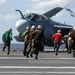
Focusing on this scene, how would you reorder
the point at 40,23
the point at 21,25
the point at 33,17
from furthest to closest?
the point at 33,17 < the point at 40,23 < the point at 21,25

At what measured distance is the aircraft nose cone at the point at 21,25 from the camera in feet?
106

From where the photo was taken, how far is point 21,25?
32438mm

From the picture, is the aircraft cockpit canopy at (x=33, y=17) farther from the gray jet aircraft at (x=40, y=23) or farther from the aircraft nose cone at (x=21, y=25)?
the aircraft nose cone at (x=21, y=25)

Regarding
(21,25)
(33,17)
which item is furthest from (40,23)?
(21,25)

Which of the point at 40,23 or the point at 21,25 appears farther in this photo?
the point at 40,23

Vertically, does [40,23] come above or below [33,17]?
below

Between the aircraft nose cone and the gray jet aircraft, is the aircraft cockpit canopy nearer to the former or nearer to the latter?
the gray jet aircraft

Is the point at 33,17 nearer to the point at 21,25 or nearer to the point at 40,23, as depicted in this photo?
the point at 40,23

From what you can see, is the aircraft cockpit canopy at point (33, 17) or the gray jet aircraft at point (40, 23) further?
the aircraft cockpit canopy at point (33, 17)

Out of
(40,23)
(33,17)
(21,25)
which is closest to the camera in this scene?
(21,25)

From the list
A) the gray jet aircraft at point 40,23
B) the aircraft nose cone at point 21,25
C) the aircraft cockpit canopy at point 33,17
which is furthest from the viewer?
the aircraft cockpit canopy at point 33,17

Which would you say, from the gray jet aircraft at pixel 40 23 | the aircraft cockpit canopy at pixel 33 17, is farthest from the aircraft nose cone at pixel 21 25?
the aircraft cockpit canopy at pixel 33 17

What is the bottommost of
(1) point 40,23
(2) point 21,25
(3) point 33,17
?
(2) point 21,25
